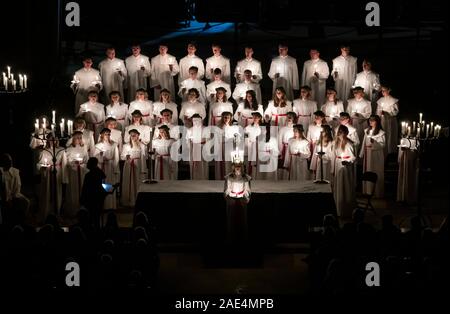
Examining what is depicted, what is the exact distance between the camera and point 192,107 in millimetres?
20641

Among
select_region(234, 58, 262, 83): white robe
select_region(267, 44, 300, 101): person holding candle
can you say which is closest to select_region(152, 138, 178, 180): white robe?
select_region(234, 58, 262, 83): white robe

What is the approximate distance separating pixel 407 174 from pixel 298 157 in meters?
2.25

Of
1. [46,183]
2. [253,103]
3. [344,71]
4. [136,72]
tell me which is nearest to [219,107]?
[253,103]

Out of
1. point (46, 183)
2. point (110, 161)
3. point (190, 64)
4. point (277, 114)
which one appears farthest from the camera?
point (190, 64)

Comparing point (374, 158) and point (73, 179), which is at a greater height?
point (374, 158)

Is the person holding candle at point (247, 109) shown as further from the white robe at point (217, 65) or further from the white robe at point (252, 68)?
the white robe at point (217, 65)

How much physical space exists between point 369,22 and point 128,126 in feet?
20.5

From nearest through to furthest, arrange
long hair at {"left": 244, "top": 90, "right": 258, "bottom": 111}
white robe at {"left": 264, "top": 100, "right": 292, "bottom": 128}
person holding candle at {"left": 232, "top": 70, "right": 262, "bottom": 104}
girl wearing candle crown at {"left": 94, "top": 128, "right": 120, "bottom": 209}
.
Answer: girl wearing candle crown at {"left": 94, "top": 128, "right": 120, "bottom": 209}
long hair at {"left": 244, "top": 90, "right": 258, "bottom": 111}
white robe at {"left": 264, "top": 100, "right": 292, "bottom": 128}
person holding candle at {"left": 232, "top": 70, "right": 262, "bottom": 104}

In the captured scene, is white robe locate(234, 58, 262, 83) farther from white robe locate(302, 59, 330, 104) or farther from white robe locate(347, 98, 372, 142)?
white robe locate(347, 98, 372, 142)

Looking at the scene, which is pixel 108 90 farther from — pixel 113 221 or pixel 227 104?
pixel 113 221

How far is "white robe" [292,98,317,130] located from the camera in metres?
20.7

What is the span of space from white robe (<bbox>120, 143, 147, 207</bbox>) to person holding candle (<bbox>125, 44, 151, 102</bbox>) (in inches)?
95.9

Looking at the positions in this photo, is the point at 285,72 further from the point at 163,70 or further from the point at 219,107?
the point at 163,70
